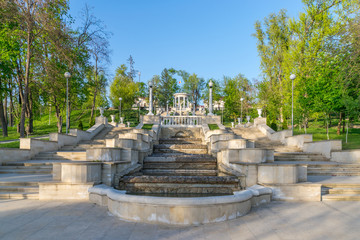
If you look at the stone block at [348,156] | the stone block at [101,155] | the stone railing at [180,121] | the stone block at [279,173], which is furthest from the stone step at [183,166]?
the stone railing at [180,121]

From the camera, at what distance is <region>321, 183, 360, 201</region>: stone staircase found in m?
6.44

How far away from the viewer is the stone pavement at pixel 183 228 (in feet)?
13.7

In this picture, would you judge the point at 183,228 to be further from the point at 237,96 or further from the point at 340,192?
the point at 237,96

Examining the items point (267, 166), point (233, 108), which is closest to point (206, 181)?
point (267, 166)

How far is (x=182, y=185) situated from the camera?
7.36 meters

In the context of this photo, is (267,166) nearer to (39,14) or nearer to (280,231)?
(280,231)

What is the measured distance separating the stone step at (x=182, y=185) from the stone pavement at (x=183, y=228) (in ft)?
4.93

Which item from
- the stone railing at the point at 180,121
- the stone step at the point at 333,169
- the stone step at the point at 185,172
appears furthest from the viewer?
the stone railing at the point at 180,121

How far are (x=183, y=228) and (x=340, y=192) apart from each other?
5.03m

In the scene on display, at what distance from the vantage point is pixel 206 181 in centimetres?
740

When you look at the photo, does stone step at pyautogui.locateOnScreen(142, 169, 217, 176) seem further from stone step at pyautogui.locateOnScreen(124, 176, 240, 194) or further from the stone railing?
the stone railing

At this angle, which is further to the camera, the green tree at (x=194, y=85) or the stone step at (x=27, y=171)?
the green tree at (x=194, y=85)

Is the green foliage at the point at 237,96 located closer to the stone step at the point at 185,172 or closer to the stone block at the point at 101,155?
the stone step at the point at 185,172

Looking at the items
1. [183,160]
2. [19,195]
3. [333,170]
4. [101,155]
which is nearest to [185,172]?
[183,160]
